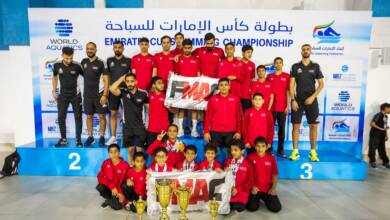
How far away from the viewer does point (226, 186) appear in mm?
4039

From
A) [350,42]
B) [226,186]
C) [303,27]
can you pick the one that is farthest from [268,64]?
[226,186]

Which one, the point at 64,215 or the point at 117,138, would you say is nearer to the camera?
the point at 64,215

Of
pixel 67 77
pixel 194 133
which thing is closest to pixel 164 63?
pixel 194 133

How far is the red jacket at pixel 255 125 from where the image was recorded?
486cm

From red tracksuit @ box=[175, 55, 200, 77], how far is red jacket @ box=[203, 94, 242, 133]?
871 millimetres

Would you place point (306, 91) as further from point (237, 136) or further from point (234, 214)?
point (234, 214)

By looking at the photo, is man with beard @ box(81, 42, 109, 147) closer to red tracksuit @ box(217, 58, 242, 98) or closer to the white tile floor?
the white tile floor

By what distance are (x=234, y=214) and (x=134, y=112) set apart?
2.19 metres

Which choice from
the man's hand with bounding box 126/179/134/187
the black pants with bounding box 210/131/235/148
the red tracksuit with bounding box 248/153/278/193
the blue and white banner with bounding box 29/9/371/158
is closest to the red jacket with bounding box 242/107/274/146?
the black pants with bounding box 210/131/235/148

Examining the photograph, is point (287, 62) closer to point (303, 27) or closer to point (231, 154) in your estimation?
point (303, 27)

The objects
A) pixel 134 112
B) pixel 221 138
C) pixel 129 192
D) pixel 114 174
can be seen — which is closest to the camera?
pixel 129 192

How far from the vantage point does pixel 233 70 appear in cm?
548

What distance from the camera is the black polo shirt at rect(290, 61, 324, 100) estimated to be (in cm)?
551

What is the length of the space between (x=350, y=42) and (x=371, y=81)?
1.20 m
